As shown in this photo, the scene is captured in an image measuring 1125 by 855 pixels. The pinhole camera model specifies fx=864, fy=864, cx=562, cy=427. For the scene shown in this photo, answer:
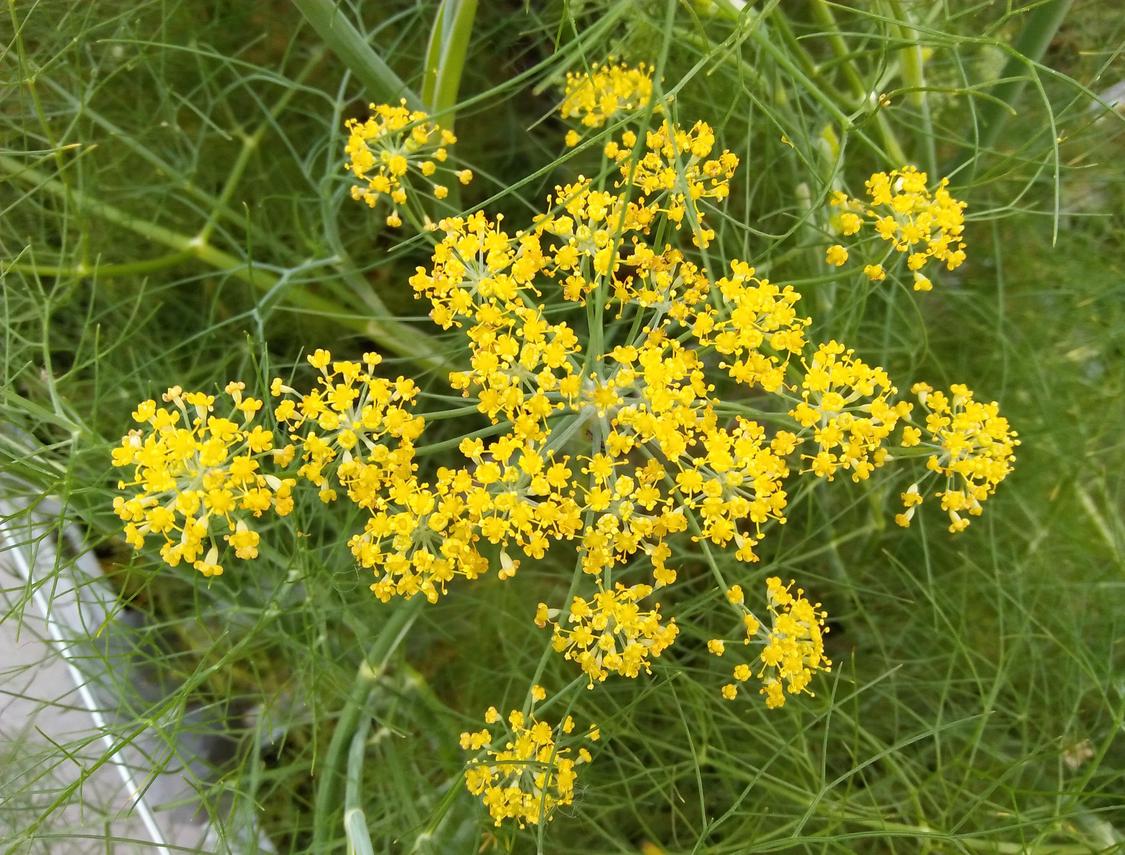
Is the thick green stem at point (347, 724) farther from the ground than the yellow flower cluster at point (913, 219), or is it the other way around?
the yellow flower cluster at point (913, 219)

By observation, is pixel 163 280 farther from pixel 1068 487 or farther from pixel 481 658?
pixel 1068 487

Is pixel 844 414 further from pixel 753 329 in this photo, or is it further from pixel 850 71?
pixel 850 71

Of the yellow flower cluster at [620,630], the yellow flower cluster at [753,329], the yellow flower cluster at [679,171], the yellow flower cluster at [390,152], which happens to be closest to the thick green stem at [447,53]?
the yellow flower cluster at [390,152]

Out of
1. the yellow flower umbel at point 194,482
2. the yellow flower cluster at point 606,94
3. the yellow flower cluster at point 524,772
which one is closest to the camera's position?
the yellow flower umbel at point 194,482

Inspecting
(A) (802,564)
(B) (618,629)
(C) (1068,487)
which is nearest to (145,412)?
(B) (618,629)

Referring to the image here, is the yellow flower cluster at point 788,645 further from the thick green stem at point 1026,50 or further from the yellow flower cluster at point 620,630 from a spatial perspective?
the thick green stem at point 1026,50

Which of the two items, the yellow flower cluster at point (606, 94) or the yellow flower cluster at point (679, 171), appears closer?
the yellow flower cluster at point (679, 171)

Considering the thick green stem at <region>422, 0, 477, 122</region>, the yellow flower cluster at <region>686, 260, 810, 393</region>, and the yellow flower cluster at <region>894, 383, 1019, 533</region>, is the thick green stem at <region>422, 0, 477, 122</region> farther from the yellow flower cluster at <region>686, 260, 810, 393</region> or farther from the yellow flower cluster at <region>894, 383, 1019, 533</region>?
the yellow flower cluster at <region>894, 383, 1019, 533</region>

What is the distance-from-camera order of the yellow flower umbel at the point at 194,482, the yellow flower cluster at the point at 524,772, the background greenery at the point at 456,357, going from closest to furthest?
the yellow flower umbel at the point at 194,482 < the yellow flower cluster at the point at 524,772 < the background greenery at the point at 456,357
